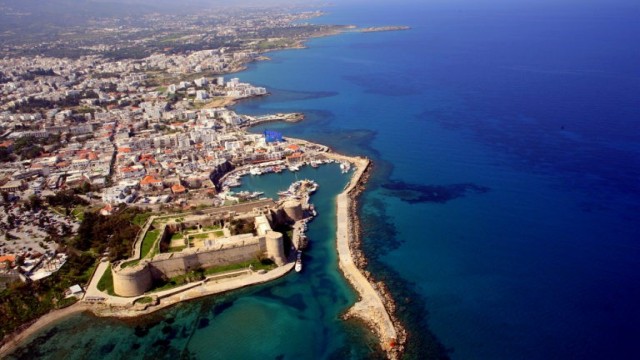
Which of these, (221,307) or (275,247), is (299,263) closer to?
(275,247)

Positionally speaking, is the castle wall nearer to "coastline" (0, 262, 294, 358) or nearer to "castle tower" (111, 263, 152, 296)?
"castle tower" (111, 263, 152, 296)

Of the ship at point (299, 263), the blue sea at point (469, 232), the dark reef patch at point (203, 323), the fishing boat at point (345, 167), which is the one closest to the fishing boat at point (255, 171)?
the blue sea at point (469, 232)

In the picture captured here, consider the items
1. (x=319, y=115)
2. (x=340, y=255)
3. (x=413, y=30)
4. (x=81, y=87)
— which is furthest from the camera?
(x=413, y=30)

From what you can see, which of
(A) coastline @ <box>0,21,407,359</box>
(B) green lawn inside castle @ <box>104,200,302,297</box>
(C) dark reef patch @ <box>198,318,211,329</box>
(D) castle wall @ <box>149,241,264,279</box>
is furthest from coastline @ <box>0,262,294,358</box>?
(C) dark reef patch @ <box>198,318,211,329</box>

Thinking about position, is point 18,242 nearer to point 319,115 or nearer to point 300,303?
point 300,303

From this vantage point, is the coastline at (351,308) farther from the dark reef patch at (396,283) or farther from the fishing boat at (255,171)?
the fishing boat at (255,171)

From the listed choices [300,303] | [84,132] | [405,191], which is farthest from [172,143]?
[300,303]
